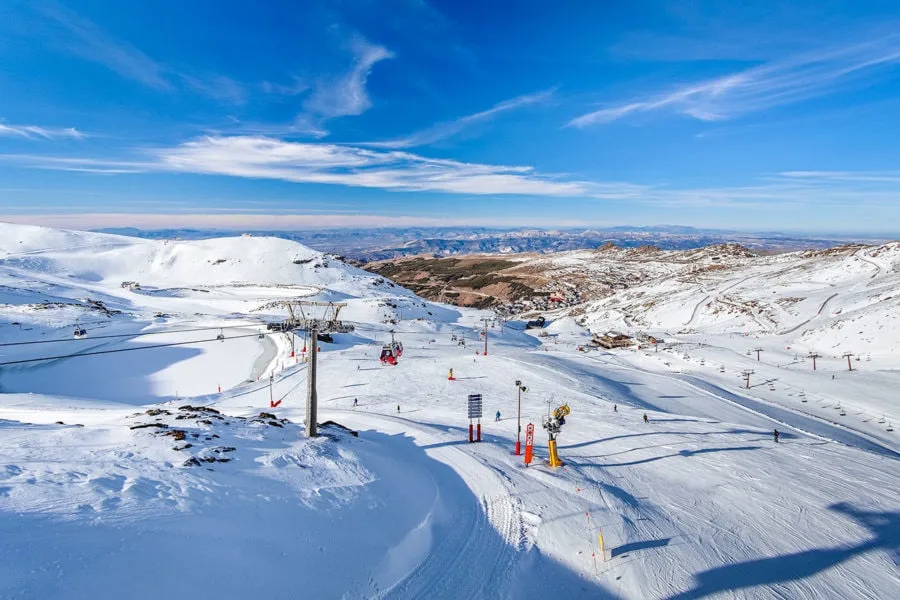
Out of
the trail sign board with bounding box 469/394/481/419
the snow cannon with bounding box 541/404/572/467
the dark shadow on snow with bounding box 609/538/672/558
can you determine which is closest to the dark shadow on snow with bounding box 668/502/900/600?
the dark shadow on snow with bounding box 609/538/672/558

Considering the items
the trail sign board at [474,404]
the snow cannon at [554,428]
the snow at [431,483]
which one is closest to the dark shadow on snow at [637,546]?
the snow at [431,483]

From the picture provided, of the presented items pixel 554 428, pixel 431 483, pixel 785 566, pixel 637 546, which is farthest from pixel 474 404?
pixel 785 566

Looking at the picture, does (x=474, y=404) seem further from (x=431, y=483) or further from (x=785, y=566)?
(x=785, y=566)

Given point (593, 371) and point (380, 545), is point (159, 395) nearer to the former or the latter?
point (380, 545)

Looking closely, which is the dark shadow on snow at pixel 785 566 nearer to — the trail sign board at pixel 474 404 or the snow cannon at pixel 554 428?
the snow cannon at pixel 554 428

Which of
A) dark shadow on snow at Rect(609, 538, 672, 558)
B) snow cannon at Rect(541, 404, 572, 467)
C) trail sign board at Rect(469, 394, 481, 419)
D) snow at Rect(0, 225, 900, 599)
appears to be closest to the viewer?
snow at Rect(0, 225, 900, 599)

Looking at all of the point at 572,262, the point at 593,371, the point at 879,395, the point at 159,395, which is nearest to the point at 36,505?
the point at 159,395

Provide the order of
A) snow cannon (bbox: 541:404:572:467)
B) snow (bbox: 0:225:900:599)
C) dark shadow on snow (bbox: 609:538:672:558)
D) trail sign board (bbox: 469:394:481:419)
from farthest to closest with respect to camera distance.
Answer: trail sign board (bbox: 469:394:481:419)
snow cannon (bbox: 541:404:572:467)
dark shadow on snow (bbox: 609:538:672:558)
snow (bbox: 0:225:900:599)

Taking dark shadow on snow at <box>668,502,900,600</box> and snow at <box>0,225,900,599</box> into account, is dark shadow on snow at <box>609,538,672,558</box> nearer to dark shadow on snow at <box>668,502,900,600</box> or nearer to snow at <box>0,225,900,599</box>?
snow at <box>0,225,900,599</box>
